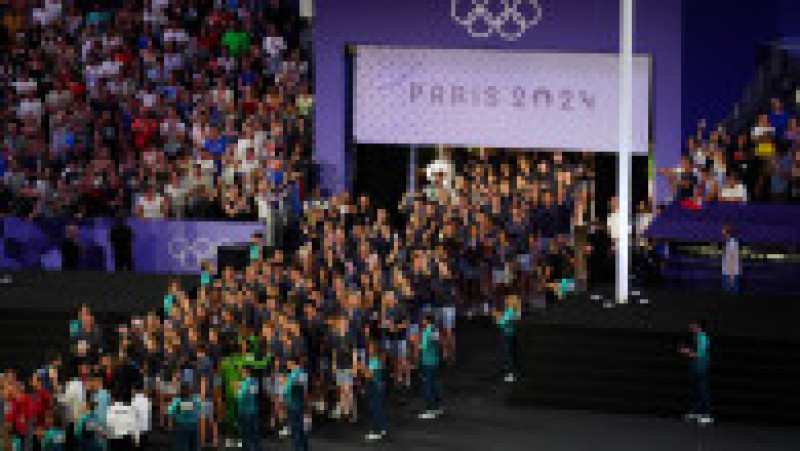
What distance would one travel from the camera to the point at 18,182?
38531mm

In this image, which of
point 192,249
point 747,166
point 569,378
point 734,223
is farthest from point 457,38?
point 569,378

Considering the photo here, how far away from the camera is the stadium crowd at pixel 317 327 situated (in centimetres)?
2627

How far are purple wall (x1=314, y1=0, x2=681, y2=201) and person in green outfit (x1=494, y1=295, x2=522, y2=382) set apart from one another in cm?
730

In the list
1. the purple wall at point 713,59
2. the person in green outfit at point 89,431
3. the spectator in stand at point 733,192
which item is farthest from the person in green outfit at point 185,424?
the purple wall at point 713,59

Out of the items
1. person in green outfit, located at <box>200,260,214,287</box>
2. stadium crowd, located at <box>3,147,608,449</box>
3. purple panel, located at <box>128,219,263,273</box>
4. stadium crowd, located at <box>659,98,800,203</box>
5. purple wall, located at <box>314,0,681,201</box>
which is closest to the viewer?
stadium crowd, located at <box>3,147,608,449</box>

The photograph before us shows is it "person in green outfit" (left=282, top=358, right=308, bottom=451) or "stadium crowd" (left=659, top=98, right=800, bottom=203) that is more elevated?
"stadium crowd" (left=659, top=98, right=800, bottom=203)

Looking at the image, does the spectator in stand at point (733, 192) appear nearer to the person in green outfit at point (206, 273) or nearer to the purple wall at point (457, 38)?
the purple wall at point (457, 38)

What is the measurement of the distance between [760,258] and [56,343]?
11.8 m

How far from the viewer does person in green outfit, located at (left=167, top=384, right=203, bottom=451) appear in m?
Answer: 25.8

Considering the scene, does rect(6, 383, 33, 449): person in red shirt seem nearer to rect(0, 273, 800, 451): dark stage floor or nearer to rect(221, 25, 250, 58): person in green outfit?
rect(0, 273, 800, 451): dark stage floor

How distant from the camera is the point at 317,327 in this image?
95.6 ft

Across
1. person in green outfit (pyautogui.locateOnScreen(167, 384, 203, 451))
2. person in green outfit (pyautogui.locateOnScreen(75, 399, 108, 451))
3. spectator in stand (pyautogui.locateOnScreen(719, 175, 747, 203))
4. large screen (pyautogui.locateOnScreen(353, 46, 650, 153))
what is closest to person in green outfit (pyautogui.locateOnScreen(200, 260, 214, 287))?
person in green outfit (pyautogui.locateOnScreen(167, 384, 203, 451))

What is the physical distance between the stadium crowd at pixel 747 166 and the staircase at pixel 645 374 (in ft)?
21.5

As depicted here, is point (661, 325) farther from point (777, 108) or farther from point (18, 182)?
point (18, 182)
